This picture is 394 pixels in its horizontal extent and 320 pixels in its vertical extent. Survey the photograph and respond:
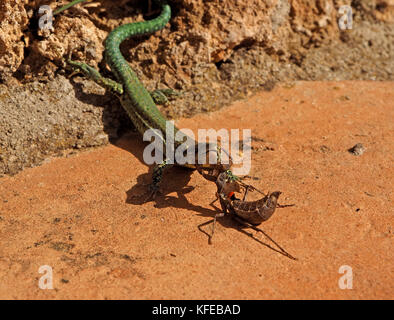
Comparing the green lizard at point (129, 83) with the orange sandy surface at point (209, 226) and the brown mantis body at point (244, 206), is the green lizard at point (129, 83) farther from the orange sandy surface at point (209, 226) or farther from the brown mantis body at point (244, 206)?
the brown mantis body at point (244, 206)

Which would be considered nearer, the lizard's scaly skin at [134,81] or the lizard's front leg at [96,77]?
the lizard's scaly skin at [134,81]

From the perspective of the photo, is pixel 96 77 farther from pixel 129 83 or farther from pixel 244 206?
pixel 244 206

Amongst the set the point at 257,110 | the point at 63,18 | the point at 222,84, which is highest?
the point at 63,18

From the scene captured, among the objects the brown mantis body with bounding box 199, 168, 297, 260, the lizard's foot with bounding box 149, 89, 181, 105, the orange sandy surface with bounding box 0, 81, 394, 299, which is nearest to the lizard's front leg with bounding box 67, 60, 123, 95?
the lizard's foot with bounding box 149, 89, 181, 105

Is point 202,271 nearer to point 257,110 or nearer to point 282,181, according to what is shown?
point 282,181

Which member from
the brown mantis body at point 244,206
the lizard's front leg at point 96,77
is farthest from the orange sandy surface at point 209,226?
the lizard's front leg at point 96,77

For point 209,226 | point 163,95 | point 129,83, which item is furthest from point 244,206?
point 129,83

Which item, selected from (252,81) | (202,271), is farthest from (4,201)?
(252,81)
